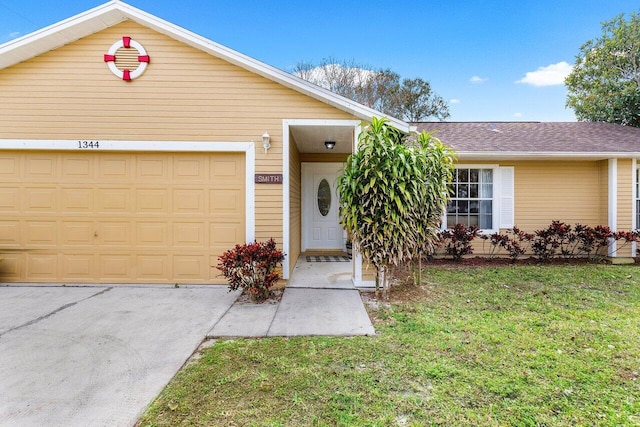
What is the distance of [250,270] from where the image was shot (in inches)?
183

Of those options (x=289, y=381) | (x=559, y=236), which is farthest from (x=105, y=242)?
(x=559, y=236)

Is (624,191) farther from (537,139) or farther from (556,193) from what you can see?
(537,139)

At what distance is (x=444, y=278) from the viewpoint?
6.06 metres

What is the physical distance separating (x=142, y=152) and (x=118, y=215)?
1.22 metres

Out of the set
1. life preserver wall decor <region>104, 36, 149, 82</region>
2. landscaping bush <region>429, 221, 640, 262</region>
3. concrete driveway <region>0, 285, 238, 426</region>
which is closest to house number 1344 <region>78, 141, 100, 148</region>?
life preserver wall decor <region>104, 36, 149, 82</region>

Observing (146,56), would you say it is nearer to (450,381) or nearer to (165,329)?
(165,329)

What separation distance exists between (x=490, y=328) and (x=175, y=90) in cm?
607

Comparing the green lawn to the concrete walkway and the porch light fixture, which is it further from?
the porch light fixture

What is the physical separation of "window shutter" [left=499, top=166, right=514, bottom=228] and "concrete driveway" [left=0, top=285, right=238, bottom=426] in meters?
7.09

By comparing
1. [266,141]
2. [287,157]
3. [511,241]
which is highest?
[266,141]

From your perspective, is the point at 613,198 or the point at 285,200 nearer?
the point at 285,200

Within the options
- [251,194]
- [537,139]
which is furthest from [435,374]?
[537,139]

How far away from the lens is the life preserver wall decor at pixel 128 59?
17.3ft

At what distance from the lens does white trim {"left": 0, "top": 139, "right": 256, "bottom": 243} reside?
5305 millimetres
